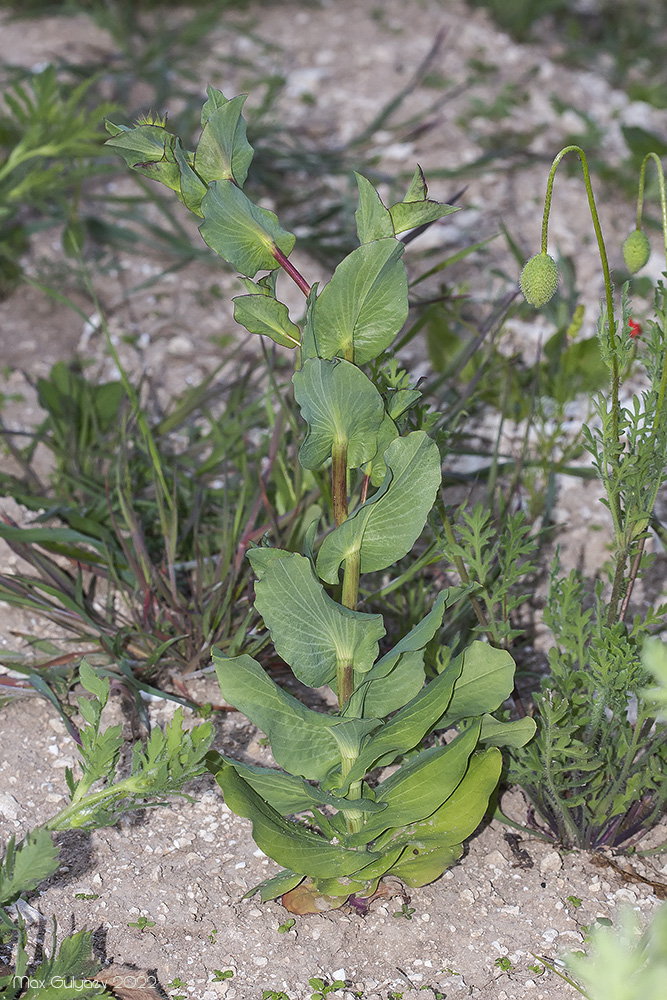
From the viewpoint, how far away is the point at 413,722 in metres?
1.22

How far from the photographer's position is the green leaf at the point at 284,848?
1.25 m

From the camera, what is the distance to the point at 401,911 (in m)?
1.33

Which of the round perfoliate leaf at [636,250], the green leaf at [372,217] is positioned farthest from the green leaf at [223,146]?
the round perfoliate leaf at [636,250]

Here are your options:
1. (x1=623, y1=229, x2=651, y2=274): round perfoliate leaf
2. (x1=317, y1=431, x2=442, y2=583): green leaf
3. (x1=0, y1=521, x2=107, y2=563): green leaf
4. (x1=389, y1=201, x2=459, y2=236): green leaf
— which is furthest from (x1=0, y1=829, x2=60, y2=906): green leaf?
(x1=623, y1=229, x2=651, y2=274): round perfoliate leaf

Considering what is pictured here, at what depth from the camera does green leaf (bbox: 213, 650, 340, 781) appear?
48.4 inches

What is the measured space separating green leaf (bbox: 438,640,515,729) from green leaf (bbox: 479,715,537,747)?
29 mm

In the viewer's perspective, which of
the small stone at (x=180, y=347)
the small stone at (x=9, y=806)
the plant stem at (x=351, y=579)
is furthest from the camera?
the small stone at (x=180, y=347)

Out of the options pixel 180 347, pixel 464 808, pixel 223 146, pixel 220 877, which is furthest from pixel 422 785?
pixel 180 347

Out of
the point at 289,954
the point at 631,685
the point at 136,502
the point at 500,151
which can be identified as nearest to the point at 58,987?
the point at 289,954

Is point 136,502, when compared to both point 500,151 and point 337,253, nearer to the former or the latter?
point 337,253

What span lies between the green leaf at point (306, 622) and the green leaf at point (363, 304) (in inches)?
A: 9.4

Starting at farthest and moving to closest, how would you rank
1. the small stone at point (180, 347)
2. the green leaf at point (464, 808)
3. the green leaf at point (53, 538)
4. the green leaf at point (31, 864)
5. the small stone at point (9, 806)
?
the small stone at point (180, 347), the green leaf at point (53, 538), the small stone at point (9, 806), the green leaf at point (464, 808), the green leaf at point (31, 864)

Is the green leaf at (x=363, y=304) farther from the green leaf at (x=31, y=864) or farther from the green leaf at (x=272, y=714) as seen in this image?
the green leaf at (x=31, y=864)

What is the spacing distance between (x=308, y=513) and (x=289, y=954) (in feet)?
2.30
